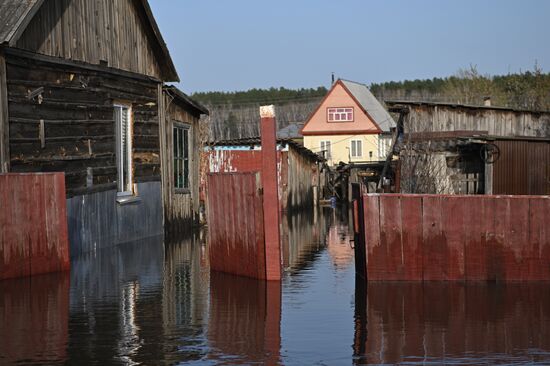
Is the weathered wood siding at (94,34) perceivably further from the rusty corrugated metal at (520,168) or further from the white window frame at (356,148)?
the white window frame at (356,148)

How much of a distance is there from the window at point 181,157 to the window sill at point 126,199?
2.77 meters

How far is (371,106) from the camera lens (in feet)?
221

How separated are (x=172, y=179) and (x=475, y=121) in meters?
9.57

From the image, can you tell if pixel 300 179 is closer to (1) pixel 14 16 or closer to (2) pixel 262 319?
(1) pixel 14 16

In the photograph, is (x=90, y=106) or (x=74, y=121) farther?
(x=90, y=106)

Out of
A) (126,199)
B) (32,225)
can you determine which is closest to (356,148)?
(126,199)

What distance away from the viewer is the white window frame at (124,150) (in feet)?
60.5

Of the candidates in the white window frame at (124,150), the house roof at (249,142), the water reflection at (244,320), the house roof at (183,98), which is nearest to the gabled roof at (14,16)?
the white window frame at (124,150)

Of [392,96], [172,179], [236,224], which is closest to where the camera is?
[236,224]

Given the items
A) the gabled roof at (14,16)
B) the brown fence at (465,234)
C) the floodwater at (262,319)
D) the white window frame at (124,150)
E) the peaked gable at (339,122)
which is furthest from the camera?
the peaked gable at (339,122)

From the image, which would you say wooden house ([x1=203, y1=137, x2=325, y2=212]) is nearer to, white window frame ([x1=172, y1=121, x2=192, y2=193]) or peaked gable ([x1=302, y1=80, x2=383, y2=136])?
white window frame ([x1=172, y1=121, x2=192, y2=193])

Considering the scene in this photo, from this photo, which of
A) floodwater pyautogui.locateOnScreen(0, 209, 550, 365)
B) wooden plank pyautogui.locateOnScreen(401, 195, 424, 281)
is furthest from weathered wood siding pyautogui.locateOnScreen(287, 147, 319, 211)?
wooden plank pyautogui.locateOnScreen(401, 195, 424, 281)

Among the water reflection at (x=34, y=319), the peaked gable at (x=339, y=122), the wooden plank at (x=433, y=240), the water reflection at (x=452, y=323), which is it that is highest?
the peaked gable at (x=339, y=122)

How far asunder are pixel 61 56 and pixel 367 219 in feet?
22.7
